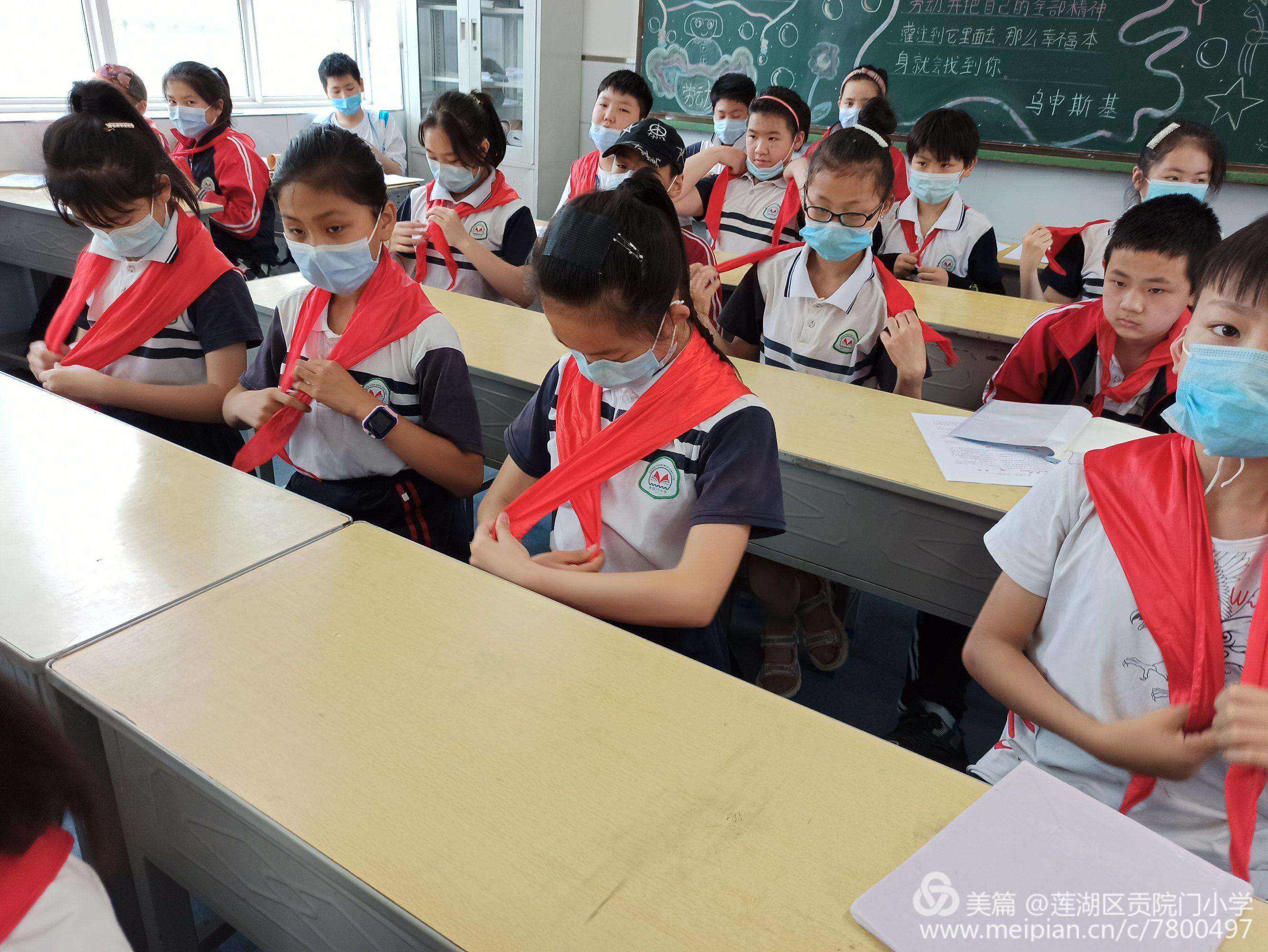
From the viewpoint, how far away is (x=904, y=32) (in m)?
4.64

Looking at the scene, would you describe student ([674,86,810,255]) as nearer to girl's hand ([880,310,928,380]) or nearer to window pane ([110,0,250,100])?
girl's hand ([880,310,928,380])

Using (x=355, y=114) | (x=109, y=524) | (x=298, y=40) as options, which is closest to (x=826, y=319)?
(x=109, y=524)

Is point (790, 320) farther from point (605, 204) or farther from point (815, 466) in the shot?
point (605, 204)

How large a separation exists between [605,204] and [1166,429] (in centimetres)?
138

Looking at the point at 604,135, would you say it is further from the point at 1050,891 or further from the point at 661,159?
the point at 1050,891

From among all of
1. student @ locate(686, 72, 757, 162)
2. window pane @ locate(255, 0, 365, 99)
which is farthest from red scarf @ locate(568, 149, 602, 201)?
window pane @ locate(255, 0, 365, 99)

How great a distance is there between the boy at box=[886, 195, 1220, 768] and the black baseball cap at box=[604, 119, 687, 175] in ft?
3.68

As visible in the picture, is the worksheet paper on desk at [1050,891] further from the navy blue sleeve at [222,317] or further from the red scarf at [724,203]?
the red scarf at [724,203]

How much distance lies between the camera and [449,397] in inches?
57.8

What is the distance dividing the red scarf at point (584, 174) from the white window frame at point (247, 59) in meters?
3.19

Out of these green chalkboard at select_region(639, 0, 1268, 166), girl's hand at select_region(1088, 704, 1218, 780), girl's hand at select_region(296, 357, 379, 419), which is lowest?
girl's hand at select_region(1088, 704, 1218, 780)

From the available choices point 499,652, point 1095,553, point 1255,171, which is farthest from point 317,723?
point 1255,171

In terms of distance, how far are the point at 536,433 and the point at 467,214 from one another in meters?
1.50

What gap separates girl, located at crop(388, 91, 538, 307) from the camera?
244 cm
